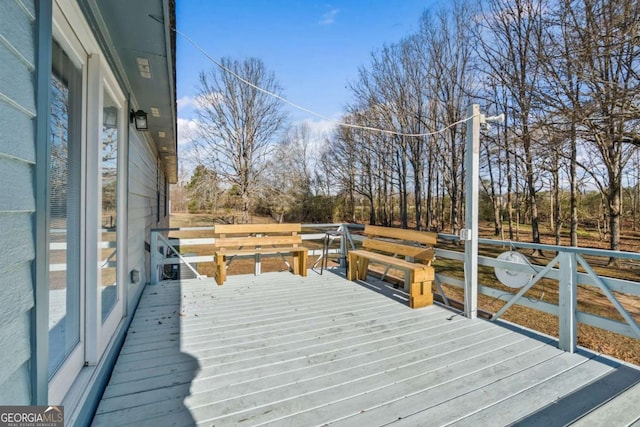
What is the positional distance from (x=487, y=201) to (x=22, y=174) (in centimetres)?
1904

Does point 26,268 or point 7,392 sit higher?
point 26,268

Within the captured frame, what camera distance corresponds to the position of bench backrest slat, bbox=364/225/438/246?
151 inches

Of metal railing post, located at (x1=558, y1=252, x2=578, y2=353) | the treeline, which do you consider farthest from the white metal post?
metal railing post, located at (x1=558, y1=252, x2=578, y2=353)

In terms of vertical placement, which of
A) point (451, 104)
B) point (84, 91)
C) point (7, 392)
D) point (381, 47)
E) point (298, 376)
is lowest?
point (298, 376)

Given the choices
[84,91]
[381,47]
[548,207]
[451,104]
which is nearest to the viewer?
[84,91]

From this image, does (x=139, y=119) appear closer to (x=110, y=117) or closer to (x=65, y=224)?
(x=110, y=117)

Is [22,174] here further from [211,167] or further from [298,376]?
[211,167]

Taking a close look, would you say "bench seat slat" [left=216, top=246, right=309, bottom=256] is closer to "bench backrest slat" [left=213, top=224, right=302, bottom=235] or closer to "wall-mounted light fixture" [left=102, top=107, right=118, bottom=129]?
"bench backrest slat" [left=213, top=224, right=302, bottom=235]

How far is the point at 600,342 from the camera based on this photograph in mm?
4188

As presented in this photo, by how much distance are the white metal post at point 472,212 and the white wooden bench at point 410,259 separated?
46 centimetres

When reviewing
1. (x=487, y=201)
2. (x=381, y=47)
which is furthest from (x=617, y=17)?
(x=487, y=201)

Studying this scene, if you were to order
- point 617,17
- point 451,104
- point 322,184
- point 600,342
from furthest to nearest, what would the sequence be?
point 322,184 < point 451,104 < point 617,17 < point 600,342

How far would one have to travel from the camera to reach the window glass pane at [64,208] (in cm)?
138

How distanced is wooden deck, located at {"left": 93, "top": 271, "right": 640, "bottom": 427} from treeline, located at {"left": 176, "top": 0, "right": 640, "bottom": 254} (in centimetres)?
229
